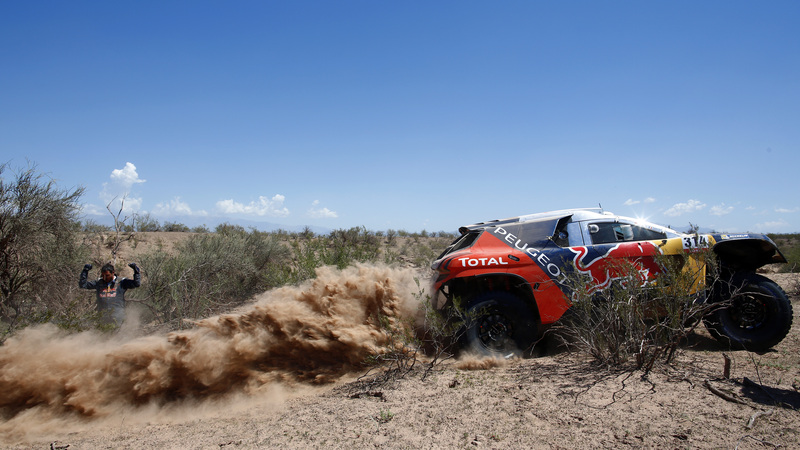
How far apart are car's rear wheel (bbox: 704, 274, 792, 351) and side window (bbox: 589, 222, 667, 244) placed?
117cm

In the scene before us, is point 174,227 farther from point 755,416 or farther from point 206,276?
point 755,416

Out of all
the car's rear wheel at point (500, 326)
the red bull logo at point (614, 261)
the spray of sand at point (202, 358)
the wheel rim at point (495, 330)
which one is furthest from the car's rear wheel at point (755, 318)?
the spray of sand at point (202, 358)

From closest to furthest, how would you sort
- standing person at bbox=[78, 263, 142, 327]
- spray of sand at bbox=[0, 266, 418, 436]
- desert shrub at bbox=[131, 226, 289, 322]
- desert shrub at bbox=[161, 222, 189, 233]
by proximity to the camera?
1. spray of sand at bbox=[0, 266, 418, 436]
2. standing person at bbox=[78, 263, 142, 327]
3. desert shrub at bbox=[131, 226, 289, 322]
4. desert shrub at bbox=[161, 222, 189, 233]

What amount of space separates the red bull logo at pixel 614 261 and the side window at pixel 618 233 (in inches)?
5.5

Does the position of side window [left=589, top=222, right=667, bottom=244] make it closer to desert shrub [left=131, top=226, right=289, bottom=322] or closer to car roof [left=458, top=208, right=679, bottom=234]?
car roof [left=458, top=208, right=679, bottom=234]

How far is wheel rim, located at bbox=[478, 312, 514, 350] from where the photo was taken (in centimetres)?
522

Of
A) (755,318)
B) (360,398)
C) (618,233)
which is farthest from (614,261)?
(360,398)

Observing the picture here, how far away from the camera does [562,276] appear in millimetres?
5258

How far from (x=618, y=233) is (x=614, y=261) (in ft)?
1.65

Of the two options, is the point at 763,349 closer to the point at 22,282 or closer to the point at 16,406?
the point at 16,406

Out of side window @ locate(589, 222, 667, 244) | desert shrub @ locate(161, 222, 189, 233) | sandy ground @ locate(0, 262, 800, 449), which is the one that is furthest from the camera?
desert shrub @ locate(161, 222, 189, 233)

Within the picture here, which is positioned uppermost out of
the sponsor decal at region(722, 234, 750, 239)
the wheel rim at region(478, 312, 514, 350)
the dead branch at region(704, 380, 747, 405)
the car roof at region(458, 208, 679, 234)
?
the car roof at region(458, 208, 679, 234)

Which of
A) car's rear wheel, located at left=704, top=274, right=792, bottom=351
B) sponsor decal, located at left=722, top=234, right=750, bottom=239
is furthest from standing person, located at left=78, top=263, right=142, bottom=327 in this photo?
sponsor decal, located at left=722, top=234, right=750, bottom=239

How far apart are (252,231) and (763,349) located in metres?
16.9
